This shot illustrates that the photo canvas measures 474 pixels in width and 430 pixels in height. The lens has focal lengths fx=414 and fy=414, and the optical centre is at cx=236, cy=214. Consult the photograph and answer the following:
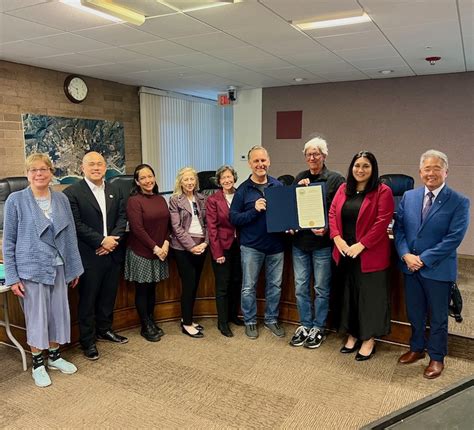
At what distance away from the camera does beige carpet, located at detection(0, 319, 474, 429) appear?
2311mm

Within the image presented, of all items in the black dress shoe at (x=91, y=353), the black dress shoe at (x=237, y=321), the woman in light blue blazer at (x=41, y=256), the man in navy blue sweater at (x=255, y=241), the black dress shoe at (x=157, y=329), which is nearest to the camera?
the woman in light blue blazer at (x=41, y=256)

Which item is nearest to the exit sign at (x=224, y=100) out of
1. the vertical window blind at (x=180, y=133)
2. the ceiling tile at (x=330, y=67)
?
the vertical window blind at (x=180, y=133)

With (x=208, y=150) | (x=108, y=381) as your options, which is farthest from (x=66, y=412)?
(x=208, y=150)

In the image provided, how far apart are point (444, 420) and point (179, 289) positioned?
8.63 feet

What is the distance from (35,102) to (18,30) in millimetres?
1665

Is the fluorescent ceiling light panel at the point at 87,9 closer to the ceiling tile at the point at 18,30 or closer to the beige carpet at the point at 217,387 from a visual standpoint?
the ceiling tile at the point at 18,30

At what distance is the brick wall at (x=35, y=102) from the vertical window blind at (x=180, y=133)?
54cm

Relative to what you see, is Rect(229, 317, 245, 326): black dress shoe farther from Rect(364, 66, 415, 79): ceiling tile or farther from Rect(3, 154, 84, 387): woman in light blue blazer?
Rect(364, 66, 415, 79): ceiling tile

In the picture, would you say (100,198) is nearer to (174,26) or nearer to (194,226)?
(194,226)

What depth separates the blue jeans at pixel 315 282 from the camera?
3.01 meters

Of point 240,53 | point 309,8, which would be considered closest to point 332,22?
point 309,8

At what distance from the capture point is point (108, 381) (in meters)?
2.69

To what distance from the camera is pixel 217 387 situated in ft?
8.63

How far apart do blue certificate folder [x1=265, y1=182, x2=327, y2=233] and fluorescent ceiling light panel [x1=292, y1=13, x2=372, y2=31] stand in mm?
1459
